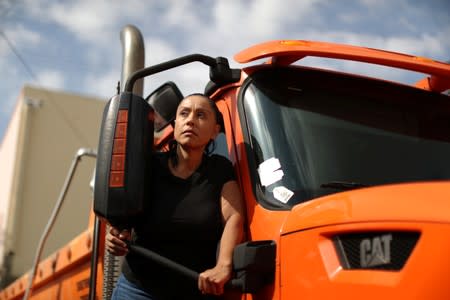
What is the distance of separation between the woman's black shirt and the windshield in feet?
0.69

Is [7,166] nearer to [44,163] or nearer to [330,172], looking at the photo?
[44,163]

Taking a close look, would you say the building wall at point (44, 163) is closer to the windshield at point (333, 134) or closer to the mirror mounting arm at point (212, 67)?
the mirror mounting arm at point (212, 67)

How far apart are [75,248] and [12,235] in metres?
14.6

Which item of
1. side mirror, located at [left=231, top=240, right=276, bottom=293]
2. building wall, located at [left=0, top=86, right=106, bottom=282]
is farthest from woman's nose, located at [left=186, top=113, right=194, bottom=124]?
building wall, located at [left=0, top=86, right=106, bottom=282]

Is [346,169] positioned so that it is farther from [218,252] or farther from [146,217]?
[146,217]

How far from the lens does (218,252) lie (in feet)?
7.35

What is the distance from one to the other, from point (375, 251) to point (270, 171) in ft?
2.30

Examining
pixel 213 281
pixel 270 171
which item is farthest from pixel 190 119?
pixel 213 281

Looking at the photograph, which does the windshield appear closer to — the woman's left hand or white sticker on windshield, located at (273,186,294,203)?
white sticker on windshield, located at (273,186,294,203)

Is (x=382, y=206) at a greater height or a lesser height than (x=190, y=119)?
lesser

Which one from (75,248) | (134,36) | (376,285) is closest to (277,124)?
(376,285)

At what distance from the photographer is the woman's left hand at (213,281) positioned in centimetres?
204

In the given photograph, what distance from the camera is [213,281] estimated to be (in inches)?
80.0

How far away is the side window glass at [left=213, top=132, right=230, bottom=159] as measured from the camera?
8.62 ft
